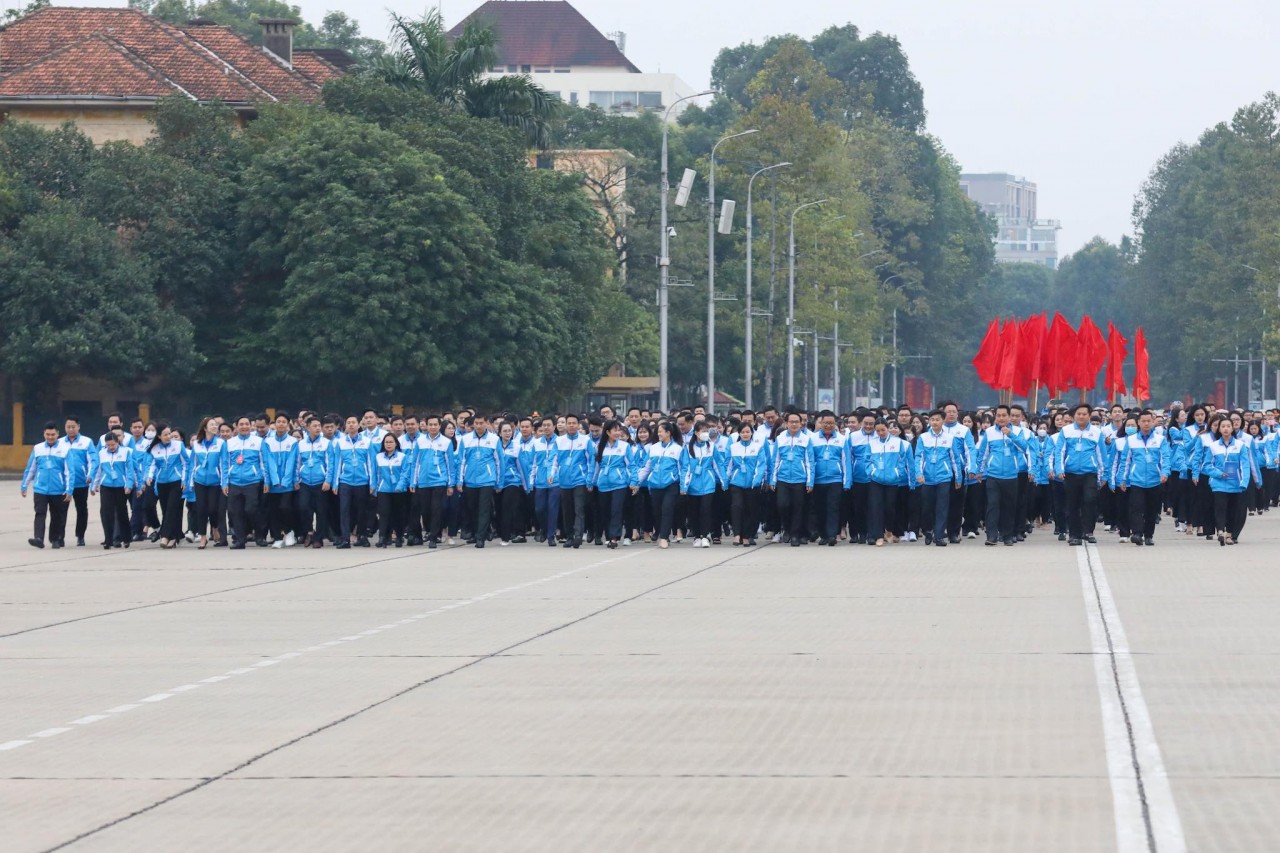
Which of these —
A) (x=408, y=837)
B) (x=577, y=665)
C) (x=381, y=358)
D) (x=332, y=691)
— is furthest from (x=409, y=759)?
(x=381, y=358)

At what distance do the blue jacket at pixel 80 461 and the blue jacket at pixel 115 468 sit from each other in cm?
23

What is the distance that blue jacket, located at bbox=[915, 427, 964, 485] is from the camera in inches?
1053

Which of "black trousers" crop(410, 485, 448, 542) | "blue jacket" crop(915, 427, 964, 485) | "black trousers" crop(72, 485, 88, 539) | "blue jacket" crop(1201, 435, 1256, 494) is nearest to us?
"blue jacket" crop(1201, 435, 1256, 494)

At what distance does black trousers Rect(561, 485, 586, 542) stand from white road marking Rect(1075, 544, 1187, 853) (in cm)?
1193

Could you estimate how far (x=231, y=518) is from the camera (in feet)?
89.1

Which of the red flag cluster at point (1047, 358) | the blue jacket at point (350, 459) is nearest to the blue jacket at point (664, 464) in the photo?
the blue jacket at point (350, 459)

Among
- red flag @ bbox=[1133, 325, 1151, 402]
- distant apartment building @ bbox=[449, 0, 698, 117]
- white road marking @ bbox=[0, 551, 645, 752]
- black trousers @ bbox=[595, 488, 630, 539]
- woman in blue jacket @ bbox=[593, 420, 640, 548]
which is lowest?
white road marking @ bbox=[0, 551, 645, 752]

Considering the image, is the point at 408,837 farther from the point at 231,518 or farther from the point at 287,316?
the point at 287,316

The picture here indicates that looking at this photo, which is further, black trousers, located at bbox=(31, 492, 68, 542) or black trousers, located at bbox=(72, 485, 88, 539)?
black trousers, located at bbox=(72, 485, 88, 539)

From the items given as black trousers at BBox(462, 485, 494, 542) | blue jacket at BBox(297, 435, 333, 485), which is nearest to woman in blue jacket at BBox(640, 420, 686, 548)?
black trousers at BBox(462, 485, 494, 542)

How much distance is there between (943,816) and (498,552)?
18.0 meters

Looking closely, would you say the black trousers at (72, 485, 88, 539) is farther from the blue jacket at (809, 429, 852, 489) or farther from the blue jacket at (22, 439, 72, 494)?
the blue jacket at (809, 429, 852, 489)

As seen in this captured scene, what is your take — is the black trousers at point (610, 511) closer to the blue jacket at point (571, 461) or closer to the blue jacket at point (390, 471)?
the blue jacket at point (571, 461)

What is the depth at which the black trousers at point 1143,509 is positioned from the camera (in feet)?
86.6
